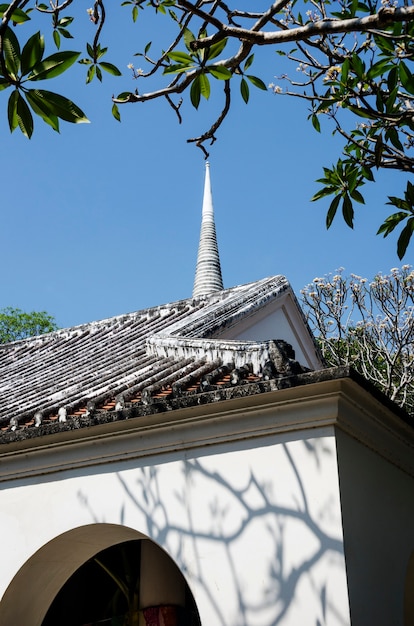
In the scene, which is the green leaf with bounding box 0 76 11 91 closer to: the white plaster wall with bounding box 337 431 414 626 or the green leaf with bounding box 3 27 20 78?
the green leaf with bounding box 3 27 20 78

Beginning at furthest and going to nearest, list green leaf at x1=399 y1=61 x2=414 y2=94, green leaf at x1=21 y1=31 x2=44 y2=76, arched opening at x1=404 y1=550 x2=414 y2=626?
1. arched opening at x1=404 y1=550 x2=414 y2=626
2. green leaf at x1=399 y1=61 x2=414 y2=94
3. green leaf at x1=21 y1=31 x2=44 y2=76

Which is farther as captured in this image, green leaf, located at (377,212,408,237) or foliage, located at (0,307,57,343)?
foliage, located at (0,307,57,343)

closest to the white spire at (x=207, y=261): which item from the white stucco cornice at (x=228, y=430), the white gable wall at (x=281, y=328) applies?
the white gable wall at (x=281, y=328)

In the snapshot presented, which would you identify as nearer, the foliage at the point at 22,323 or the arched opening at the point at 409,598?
the arched opening at the point at 409,598

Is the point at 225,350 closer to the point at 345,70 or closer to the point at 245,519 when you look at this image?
the point at 245,519

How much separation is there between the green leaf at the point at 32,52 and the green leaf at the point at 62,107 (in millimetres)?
97

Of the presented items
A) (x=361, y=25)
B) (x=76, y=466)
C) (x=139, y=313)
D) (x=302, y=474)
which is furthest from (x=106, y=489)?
(x=139, y=313)

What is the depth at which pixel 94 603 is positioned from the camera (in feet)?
23.4

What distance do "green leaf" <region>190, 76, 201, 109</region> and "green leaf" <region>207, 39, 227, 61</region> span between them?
12 cm

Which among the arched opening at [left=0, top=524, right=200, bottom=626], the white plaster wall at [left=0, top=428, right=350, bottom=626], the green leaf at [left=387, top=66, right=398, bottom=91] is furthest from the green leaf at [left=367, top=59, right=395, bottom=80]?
the arched opening at [left=0, top=524, right=200, bottom=626]

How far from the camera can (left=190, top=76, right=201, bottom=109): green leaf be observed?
3.16m

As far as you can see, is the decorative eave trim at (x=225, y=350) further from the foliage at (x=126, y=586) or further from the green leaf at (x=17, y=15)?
the green leaf at (x=17, y=15)

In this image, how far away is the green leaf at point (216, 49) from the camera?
3.12 metres

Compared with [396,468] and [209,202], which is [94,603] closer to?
[396,468]
